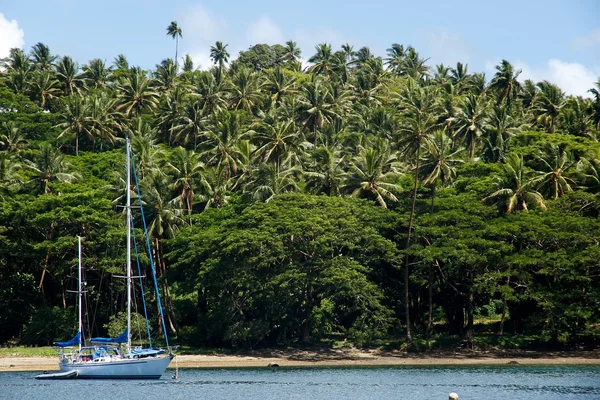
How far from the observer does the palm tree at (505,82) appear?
103625 millimetres

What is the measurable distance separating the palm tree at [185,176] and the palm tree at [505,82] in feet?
140

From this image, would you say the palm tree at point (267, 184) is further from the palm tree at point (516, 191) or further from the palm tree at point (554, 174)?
the palm tree at point (554, 174)

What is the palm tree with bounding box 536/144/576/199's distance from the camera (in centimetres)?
7375

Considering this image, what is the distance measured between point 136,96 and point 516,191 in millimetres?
56102

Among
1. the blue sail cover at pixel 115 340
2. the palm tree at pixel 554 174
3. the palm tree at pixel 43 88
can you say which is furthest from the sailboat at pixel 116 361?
the palm tree at pixel 43 88

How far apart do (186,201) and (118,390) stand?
1270 inches

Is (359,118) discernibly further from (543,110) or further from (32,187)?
(32,187)

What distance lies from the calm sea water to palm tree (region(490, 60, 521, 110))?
49432 mm

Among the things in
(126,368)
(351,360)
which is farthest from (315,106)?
(126,368)

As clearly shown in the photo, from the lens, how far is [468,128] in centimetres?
9262

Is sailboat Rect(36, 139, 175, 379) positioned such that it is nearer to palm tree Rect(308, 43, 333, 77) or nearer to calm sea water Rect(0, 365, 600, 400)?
calm sea water Rect(0, 365, 600, 400)

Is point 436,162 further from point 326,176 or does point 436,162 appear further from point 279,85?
point 279,85

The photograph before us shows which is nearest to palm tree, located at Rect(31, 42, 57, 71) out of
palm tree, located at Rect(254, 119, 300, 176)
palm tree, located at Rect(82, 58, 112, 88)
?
palm tree, located at Rect(82, 58, 112, 88)

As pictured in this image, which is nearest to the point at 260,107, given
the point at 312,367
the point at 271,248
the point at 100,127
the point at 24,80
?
the point at 100,127
